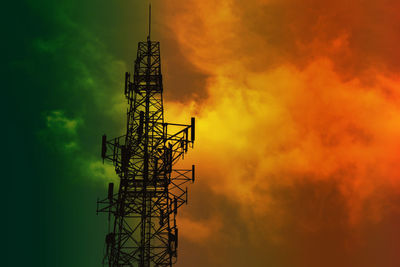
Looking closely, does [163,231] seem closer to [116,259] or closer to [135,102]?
[116,259]

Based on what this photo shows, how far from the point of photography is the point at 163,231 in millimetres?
44656

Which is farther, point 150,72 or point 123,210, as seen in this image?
point 150,72

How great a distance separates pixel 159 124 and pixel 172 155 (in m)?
3.56

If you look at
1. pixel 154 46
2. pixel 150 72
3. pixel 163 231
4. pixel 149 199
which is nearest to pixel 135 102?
pixel 150 72

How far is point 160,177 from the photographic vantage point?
46.0 metres

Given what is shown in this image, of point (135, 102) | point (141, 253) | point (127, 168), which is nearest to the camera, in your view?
point (141, 253)

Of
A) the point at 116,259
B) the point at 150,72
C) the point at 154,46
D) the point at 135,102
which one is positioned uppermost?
the point at 154,46

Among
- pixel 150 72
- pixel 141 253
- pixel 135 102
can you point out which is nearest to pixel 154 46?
pixel 150 72

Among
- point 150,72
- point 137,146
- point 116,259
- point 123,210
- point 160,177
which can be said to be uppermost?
point 150,72

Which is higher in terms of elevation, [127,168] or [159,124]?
[159,124]

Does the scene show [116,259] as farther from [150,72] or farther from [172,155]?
[150,72]

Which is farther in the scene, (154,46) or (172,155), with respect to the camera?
(154,46)

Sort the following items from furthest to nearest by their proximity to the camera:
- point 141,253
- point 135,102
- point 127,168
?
1. point 135,102
2. point 127,168
3. point 141,253

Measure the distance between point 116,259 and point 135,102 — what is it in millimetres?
15851
